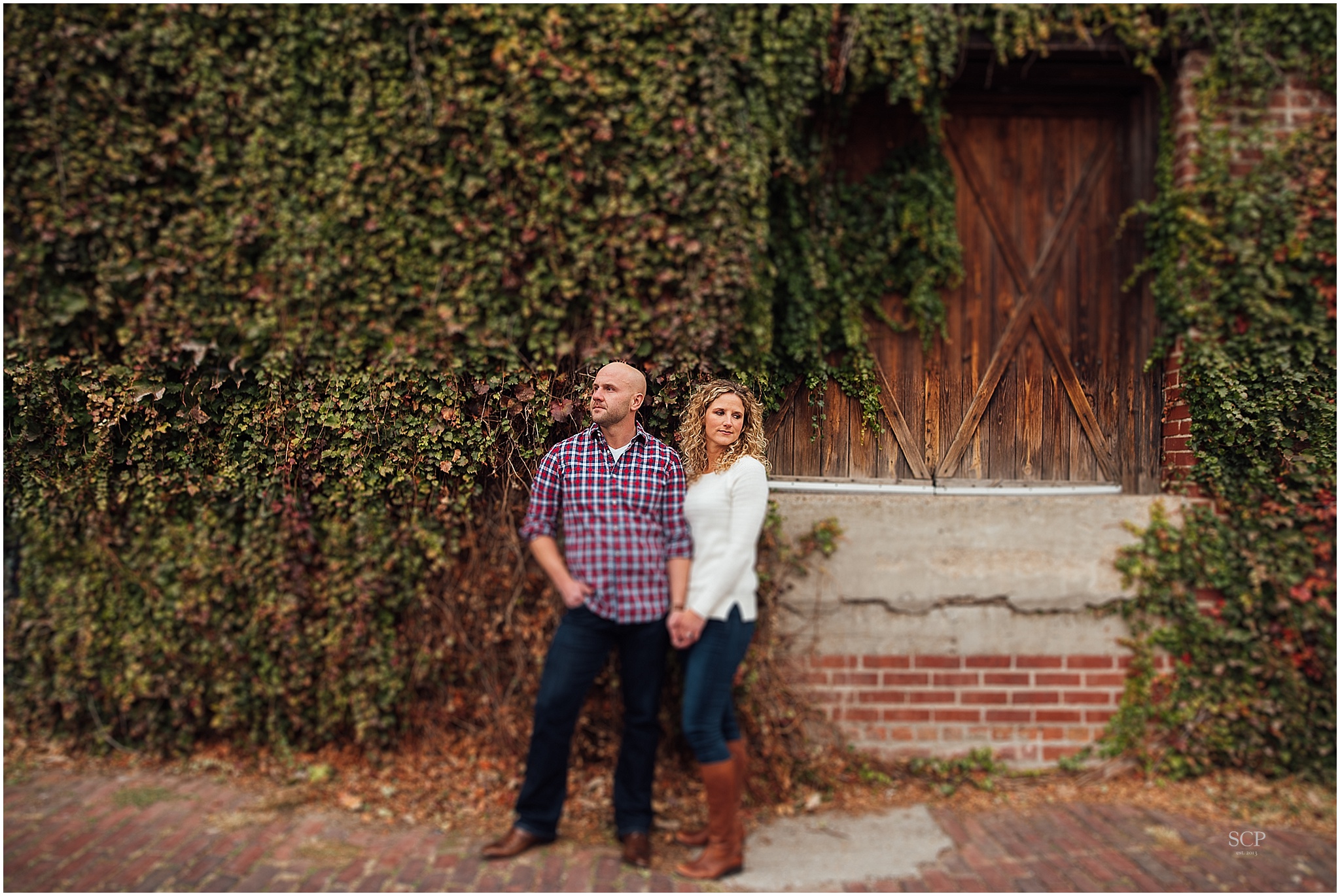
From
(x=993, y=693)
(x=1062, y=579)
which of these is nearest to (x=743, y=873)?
(x=993, y=693)

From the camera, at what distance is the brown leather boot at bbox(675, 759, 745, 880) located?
10.3ft

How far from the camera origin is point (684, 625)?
0.95m

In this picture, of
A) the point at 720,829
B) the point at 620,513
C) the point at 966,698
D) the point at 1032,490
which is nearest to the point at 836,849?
the point at 720,829

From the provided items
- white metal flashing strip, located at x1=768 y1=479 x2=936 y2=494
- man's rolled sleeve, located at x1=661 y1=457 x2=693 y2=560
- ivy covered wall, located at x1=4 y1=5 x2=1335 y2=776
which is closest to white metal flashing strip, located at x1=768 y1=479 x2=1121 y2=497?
white metal flashing strip, located at x1=768 y1=479 x2=936 y2=494

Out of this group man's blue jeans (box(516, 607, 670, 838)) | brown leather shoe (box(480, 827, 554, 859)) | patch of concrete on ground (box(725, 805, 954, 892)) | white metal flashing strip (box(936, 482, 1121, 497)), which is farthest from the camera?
patch of concrete on ground (box(725, 805, 954, 892))

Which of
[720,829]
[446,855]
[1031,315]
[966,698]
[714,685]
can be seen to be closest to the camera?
[1031,315]

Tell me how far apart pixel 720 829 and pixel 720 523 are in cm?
285

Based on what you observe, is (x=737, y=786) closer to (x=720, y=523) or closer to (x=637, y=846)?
(x=637, y=846)

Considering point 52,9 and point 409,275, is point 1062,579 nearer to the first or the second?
point 409,275

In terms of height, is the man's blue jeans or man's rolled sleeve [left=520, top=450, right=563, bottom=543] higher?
man's rolled sleeve [left=520, top=450, right=563, bottom=543]

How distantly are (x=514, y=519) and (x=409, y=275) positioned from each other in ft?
5.24

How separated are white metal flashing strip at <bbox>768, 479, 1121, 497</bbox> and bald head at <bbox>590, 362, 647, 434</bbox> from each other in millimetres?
245

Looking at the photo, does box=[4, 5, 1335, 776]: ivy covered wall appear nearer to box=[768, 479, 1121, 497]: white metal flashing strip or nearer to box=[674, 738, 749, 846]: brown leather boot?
box=[768, 479, 1121, 497]: white metal flashing strip

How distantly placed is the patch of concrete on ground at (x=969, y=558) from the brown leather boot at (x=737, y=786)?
106 centimetres
